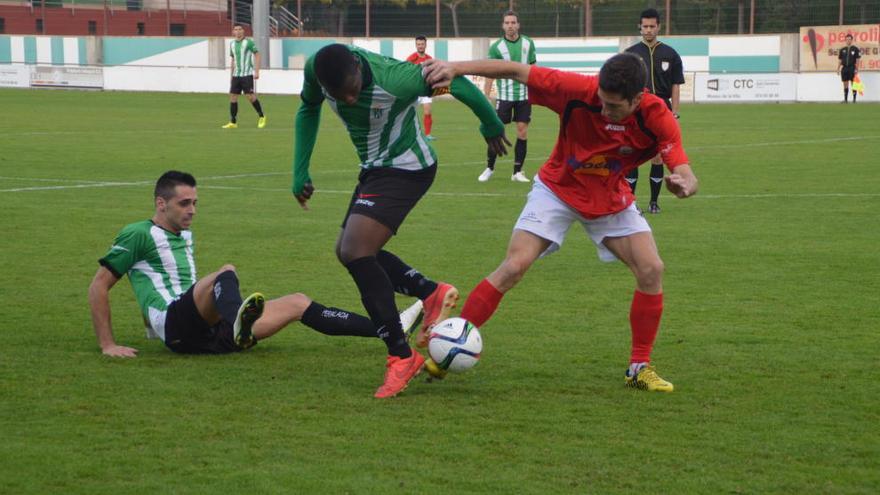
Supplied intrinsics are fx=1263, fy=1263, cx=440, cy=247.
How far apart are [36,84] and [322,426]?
4425 centimetres

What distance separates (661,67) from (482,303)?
27.4 ft

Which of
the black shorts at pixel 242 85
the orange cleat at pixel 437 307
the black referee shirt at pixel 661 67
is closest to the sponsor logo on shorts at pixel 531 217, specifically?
the orange cleat at pixel 437 307

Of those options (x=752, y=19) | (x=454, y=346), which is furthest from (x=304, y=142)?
(x=752, y=19)

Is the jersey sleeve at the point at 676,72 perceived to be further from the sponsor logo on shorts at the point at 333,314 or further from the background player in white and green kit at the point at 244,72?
the background player in white and green kit at the point at 244,72

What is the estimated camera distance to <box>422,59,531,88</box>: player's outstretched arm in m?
5.93

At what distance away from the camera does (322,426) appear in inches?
213

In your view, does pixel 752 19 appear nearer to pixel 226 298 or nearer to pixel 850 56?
pixel 850 56

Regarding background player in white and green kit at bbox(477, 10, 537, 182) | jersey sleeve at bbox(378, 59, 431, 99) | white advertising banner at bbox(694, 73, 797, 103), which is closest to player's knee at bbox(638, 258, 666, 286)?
jersey sleeve at bbox(378, 59, 431, 99)

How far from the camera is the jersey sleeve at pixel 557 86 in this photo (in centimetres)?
596

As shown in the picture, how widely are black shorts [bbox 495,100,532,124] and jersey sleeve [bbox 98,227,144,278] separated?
11083mm

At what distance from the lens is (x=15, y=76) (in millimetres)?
47250

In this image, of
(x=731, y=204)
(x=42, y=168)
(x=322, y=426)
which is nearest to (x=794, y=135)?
(x=731, y=204)

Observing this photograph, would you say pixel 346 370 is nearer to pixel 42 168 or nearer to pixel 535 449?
pixel 535 449

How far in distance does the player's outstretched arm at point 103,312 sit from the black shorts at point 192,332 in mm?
258
